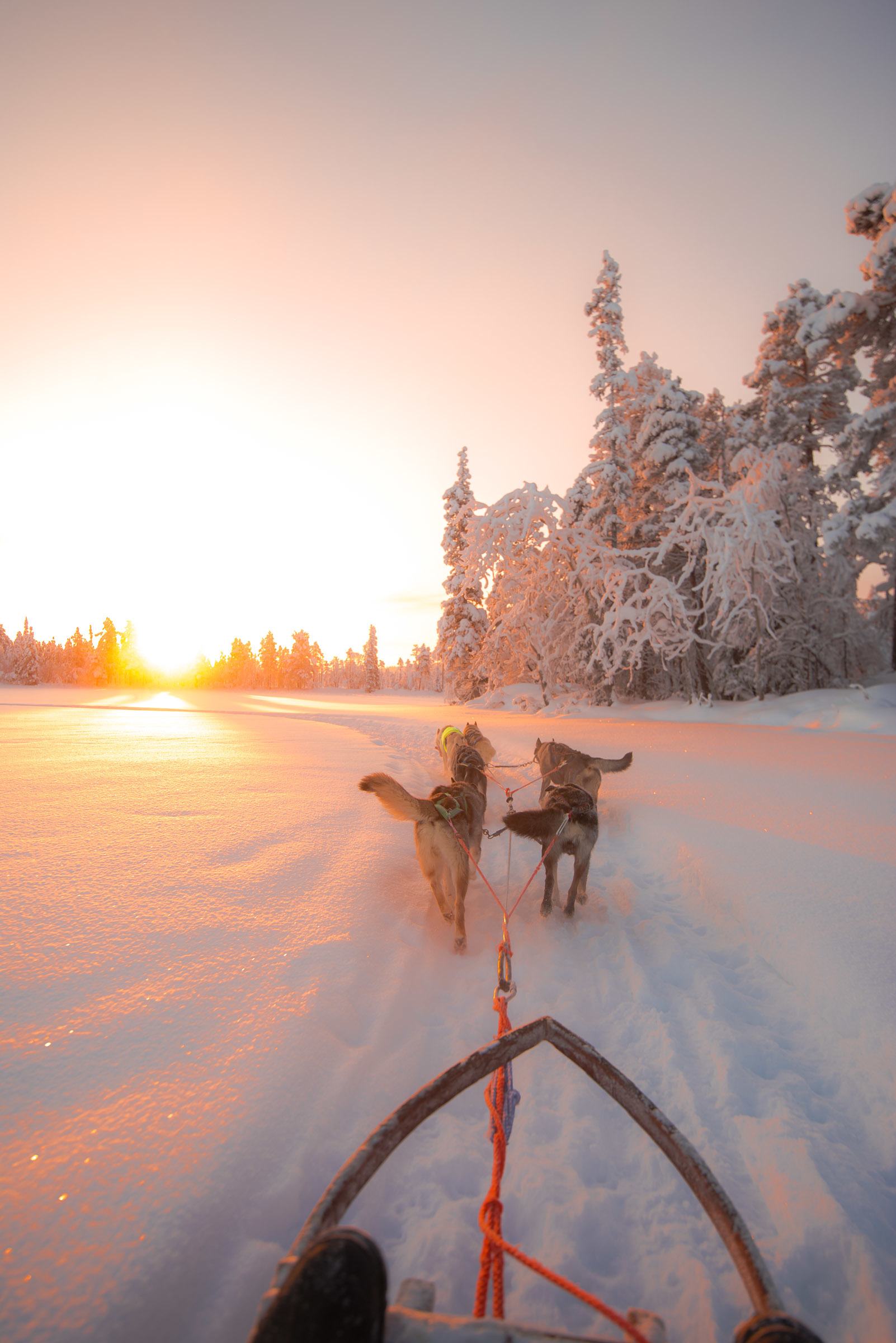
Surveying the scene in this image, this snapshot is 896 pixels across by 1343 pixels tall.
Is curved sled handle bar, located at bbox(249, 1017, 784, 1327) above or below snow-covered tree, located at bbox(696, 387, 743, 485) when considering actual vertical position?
below

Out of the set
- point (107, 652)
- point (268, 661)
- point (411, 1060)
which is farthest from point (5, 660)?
point (411, 1060)

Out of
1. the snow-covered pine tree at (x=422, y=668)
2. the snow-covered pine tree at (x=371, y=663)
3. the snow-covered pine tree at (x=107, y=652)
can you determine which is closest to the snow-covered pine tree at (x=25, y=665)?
the snow-covered pine tree at (x=107, y=652)

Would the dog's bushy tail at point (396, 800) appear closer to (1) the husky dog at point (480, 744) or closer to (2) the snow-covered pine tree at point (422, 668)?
(1) the husky dog at point (480, 744)

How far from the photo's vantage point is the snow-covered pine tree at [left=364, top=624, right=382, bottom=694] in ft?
252

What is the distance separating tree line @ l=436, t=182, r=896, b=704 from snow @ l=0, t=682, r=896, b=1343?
9739mm

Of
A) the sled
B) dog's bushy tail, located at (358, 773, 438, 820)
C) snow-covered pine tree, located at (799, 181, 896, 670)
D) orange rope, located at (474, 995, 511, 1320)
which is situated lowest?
orange rope, located at (474, 995, 511, 1320)

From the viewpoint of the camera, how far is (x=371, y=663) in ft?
259

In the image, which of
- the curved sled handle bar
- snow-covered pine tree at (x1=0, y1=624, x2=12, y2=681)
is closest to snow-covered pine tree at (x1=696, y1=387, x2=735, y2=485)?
the curved sled handle bar

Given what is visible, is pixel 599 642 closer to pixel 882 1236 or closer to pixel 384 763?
pixel 384 763

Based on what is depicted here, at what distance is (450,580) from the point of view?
32094 millimetres

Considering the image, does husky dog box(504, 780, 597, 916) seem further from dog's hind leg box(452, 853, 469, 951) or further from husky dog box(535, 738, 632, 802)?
husky dog box(535, 738, 632, 802)

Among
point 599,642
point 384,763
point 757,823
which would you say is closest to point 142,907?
point 757,823

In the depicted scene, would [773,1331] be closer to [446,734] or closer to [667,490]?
[446,734]

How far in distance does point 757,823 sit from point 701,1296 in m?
4.08
